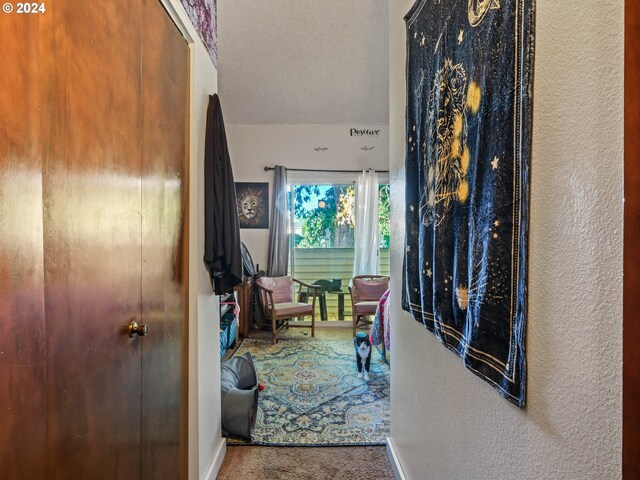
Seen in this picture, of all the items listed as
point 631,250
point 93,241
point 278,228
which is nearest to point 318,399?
point 93,241

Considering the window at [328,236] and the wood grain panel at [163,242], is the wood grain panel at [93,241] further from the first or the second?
the window at [328,236]

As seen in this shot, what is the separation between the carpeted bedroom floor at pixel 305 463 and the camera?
180 centimetres

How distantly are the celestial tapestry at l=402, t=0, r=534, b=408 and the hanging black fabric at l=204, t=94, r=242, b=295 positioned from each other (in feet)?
3.26

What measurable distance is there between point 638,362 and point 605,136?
1.12 ft

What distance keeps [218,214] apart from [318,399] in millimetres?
1700

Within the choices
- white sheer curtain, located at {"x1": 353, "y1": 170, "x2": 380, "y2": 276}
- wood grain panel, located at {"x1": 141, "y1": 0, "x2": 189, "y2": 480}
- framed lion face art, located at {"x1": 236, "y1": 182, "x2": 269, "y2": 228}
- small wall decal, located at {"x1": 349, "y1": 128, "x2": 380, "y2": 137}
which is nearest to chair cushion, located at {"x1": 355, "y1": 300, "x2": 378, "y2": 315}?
white sheer curtain, located at {"x1": 353, "y1": 170, "x2": 380, "y2": 276}

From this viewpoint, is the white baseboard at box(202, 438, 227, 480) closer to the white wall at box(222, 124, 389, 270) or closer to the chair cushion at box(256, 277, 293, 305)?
the chair cushion at box(256, 277, 293, 305)

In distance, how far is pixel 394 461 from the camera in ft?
5.87

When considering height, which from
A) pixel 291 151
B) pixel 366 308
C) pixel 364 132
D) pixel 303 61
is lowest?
pixel 366 308

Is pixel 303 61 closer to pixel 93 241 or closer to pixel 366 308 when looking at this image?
pixel 366 308

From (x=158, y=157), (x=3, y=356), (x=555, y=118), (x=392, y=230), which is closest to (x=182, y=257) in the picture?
(x=158, y=157)

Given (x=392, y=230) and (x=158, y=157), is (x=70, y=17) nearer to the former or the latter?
(x=158, y=157)

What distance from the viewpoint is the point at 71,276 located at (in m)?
0.79

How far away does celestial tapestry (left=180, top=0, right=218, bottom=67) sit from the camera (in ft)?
4.90
